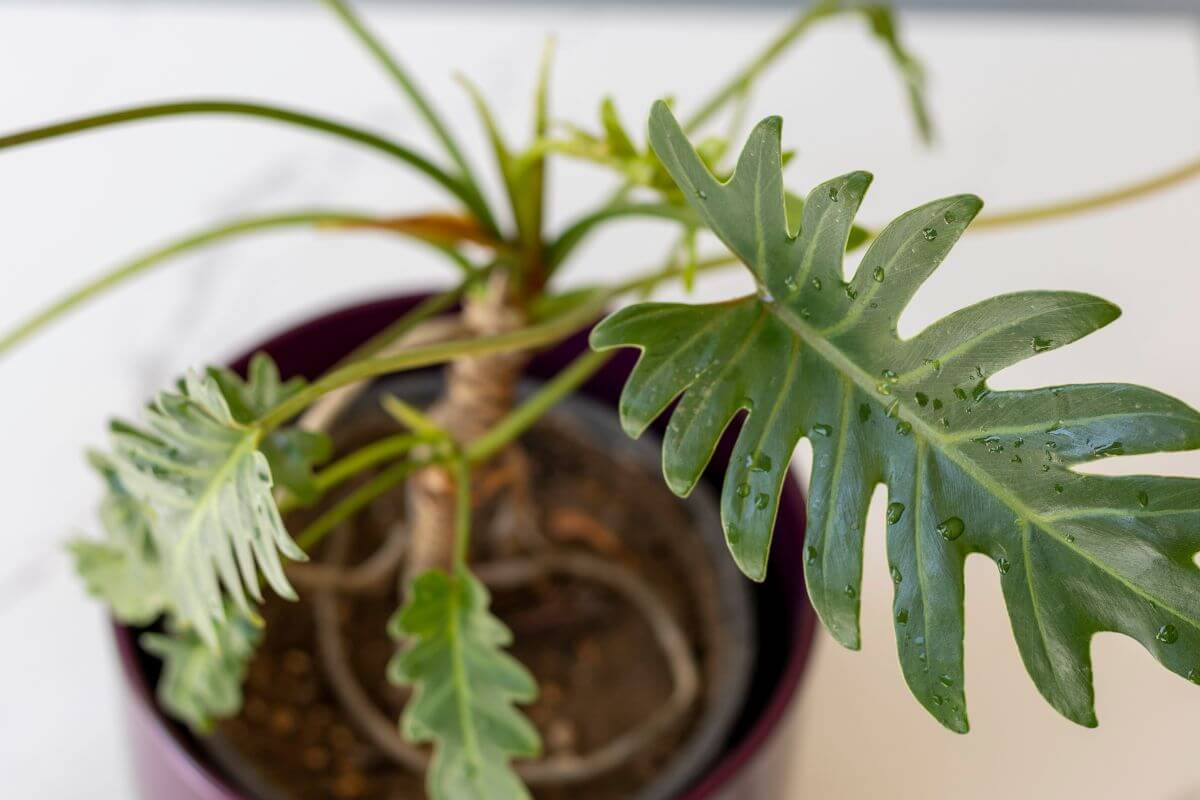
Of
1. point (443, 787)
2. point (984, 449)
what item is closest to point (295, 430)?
point (443, 787)

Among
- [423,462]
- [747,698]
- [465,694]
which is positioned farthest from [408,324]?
[747,698]

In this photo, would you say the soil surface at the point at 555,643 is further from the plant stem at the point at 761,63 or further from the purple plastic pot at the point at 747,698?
the plant stem at the point at 761,63

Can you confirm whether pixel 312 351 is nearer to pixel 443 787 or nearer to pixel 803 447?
pixel 443 787

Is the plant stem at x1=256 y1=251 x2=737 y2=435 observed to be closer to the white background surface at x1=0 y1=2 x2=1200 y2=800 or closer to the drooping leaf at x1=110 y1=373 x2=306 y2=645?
the drooping leaf at x1=110 y1=373 x2=306 y2=645

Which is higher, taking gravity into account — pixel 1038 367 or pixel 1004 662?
pixel 1038 367

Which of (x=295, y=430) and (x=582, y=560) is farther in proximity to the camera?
(x=582, y=560)

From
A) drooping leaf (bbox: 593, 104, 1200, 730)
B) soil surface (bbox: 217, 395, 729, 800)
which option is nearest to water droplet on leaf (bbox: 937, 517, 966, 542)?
drooping leaf (bbox: 593, 104, 1200, 730)

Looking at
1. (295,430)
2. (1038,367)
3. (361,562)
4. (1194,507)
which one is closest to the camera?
(1194,507)
